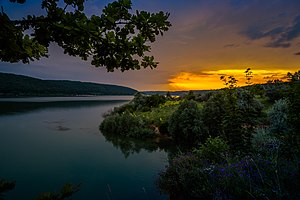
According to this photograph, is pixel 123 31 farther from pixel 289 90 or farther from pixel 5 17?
pixel 289 90

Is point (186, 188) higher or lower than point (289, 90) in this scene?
lower

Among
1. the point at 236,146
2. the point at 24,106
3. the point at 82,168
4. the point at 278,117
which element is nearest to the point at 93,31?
the point at 236,146

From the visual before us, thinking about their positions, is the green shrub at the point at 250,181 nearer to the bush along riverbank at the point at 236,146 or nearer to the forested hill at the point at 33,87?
the bush along riverbank at the point at 236,146

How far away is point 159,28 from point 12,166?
41.4 ft

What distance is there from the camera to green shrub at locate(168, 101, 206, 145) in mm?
14724

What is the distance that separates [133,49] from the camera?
212 cm

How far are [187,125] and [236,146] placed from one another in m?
7.09

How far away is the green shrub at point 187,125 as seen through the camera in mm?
14724

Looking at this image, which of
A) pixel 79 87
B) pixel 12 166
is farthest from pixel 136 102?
pixel 79 87

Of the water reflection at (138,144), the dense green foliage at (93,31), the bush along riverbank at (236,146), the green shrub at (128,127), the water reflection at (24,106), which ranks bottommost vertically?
the water reflection at (24,106)

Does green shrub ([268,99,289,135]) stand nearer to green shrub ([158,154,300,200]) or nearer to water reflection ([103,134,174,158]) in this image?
green shrub ([158,154,300,200])

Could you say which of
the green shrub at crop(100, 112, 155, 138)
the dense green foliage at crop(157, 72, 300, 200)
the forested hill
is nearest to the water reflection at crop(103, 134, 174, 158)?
the green shrub at crop(100, 112, 155, 138)

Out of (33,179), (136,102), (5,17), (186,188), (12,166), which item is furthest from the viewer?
(136,102)

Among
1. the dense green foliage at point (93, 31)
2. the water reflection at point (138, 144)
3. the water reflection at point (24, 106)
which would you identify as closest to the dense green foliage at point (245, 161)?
the dense green foliage at point (93, 31)
